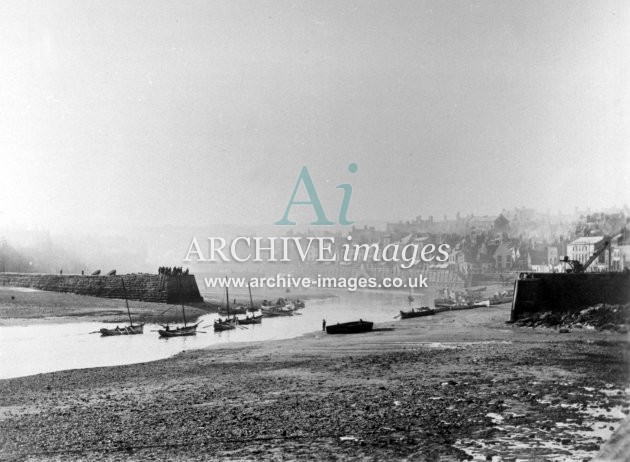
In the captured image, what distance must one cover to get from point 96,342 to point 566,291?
23104mm

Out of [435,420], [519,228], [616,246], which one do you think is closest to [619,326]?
[435,420]

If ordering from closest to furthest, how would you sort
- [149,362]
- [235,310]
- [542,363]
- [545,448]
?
1. [545,448]
2. [542,363]
3. [149,362]
4. [235,310]

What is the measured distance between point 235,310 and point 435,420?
34856mm

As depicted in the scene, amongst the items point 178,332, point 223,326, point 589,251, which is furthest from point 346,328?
point 589,251

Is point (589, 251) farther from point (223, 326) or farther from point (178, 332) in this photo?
point (178, 332)

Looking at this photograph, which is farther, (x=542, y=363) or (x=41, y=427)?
(x=542, y=363)

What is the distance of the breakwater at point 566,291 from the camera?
110 ft

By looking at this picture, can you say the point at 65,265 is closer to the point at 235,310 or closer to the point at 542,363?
the point at 235,310

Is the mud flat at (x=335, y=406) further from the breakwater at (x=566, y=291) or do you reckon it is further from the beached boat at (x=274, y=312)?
the beached boat at (x=274, y=312)

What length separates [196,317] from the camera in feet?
148

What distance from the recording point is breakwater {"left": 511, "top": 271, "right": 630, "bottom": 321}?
110 ft

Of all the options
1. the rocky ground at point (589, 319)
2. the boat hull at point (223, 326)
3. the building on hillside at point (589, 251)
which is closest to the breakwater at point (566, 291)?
the rocky ground at point (589, 319)

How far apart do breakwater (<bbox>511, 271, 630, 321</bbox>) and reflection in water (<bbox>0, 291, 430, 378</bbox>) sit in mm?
11495

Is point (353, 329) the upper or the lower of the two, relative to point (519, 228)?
lower
